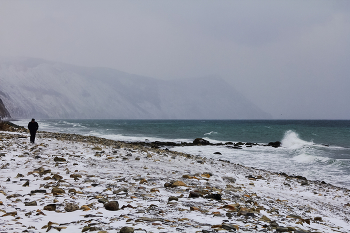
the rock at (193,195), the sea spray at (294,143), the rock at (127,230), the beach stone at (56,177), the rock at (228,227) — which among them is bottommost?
the sea spray at (294,143)

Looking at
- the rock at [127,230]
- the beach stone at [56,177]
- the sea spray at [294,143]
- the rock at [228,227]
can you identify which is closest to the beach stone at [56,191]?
the beach stone at [56,177]

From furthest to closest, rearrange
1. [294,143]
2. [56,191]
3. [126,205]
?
[294,143] → [56,191] → [126,205]

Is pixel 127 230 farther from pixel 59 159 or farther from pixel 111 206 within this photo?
pixel 59 159

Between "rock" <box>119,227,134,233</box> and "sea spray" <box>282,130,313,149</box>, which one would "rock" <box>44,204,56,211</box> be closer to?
"rock" <box>119,227,134,233</box>

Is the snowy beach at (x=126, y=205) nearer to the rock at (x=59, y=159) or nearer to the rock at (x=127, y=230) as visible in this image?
the rock at (x=127, y=230)

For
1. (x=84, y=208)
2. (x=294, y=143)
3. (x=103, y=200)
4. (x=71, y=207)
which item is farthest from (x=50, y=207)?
(x=294, y=143)

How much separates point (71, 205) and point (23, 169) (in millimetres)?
4430

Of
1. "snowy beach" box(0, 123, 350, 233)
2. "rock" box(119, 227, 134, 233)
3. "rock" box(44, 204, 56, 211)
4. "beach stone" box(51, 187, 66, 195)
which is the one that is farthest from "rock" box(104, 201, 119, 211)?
"beach stone" box(51, 187, 66, 195)

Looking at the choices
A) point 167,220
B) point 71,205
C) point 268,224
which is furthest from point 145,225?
point 268,224

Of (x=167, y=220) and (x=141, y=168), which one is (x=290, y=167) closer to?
(x=141, y=168)

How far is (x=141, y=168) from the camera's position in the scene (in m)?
10.4

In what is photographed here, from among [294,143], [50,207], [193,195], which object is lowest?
[294,143]

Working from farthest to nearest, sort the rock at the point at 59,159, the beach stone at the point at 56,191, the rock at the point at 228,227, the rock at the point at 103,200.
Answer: the rock at the point at 59,159
the beach stone at the point at 56,191
the rock at the point at 103,200
the rock at the point at 228,227

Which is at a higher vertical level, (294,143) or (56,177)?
(56,177)
